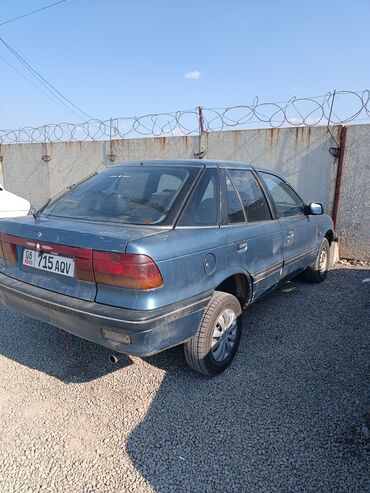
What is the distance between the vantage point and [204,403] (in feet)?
8.54

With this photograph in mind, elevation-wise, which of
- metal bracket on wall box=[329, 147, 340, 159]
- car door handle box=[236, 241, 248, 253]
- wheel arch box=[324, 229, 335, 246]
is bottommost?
wheel arch box=[324, 229, 335, 246]

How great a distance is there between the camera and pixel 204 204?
2801 mm

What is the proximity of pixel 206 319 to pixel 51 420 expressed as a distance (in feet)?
4.04

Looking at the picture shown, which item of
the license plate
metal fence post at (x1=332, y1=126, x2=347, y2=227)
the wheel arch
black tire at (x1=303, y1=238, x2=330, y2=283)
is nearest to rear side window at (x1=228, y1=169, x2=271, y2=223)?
the license plate

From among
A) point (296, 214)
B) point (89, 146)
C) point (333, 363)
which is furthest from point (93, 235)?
point (89, 146)

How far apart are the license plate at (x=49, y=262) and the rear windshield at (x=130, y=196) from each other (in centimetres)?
42

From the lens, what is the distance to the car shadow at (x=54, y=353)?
296 cm

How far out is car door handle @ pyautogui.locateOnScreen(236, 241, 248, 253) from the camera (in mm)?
2955

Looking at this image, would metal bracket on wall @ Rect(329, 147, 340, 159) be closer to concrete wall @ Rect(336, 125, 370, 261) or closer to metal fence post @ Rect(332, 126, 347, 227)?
metal fence post @ Rect(332, 126, 347, 227)

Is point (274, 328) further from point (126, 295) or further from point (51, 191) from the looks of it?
point (51, 191)

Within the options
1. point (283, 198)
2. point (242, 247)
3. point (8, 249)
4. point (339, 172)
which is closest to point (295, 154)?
point (339, 172)

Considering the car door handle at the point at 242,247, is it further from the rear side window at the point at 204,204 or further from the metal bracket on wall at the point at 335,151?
the metal bracket on wall at the point at 335,151

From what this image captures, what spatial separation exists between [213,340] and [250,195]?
1392mm

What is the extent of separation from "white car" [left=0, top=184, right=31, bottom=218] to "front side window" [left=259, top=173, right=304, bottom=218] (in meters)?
4.31
